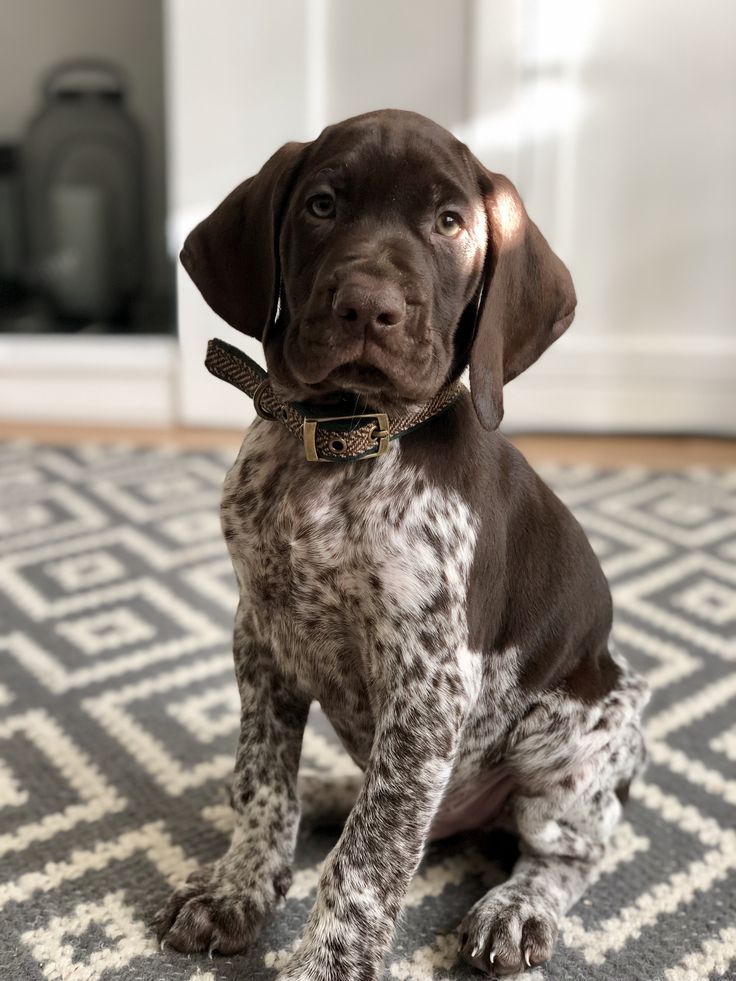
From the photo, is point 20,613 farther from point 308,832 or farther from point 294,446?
point 294,446

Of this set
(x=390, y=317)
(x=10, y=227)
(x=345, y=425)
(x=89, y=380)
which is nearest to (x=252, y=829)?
(x=345, y=425)

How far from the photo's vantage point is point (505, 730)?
1614 millimetres

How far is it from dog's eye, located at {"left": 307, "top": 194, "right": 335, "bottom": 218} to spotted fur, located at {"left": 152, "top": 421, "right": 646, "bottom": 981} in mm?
302

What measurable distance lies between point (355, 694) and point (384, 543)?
233 millimetres

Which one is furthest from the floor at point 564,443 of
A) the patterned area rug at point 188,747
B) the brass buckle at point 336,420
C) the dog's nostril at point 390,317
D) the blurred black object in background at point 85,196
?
the dog's nostril at point 390,317

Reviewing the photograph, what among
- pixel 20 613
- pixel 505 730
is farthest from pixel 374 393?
pixel 20 613

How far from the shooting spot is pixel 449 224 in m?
1.42

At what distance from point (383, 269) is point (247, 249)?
0.80ft

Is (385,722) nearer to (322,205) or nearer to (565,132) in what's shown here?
(322,205)

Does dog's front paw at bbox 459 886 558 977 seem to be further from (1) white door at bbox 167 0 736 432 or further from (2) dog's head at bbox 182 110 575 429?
(1) white door at bbox 167 0 736 432

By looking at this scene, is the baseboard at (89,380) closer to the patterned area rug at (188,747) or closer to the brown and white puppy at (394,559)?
the patterned area rug at (188,747)

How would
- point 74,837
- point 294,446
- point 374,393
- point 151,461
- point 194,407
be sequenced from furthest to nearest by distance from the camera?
point 194,407, point 151,461, point 74,837, point 294,446, point 374,393

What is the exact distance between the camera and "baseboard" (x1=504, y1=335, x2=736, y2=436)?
374 cm

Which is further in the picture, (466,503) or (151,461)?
(151,461)
